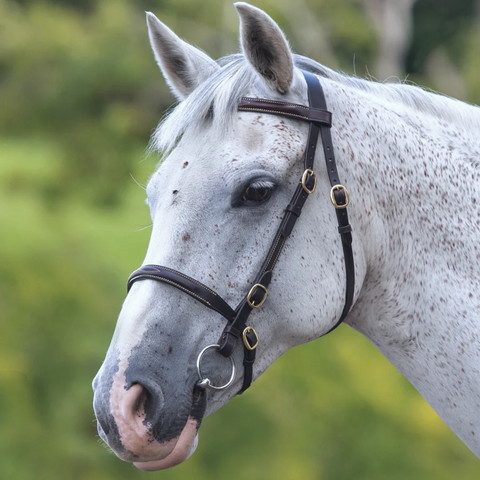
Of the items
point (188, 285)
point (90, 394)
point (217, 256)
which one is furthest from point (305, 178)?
point (90, 394)

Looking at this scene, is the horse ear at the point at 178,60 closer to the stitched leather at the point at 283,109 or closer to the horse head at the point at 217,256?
the horse head at the point at 217,256

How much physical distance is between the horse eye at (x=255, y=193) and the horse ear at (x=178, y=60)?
1.73 feet

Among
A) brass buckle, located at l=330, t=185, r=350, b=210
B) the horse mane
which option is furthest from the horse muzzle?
the horse mane

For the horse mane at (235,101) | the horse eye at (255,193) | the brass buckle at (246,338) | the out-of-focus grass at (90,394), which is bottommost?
the out-of-focus grass at (90,394)

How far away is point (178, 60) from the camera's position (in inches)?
77.8

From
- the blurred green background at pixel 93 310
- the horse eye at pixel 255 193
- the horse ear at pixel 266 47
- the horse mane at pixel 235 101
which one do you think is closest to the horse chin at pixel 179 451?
the horse eye at pixel 255 193

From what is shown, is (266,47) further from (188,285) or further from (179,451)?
(179,451)

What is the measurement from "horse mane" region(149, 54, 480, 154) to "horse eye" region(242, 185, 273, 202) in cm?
22

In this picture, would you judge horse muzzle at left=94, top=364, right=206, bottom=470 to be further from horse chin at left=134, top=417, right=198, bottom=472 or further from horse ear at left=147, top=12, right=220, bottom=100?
horse ear at left=147, top=12, right=220, bottom=100

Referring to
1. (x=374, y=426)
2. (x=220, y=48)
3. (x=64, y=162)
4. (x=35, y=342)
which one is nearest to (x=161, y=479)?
(x=35, y=342)

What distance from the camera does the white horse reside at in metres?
1.48

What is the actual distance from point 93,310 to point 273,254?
3698 millimetres

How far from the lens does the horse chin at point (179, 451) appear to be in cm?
150

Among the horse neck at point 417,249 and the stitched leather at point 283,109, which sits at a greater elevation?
the stitched leather at point 283,109
